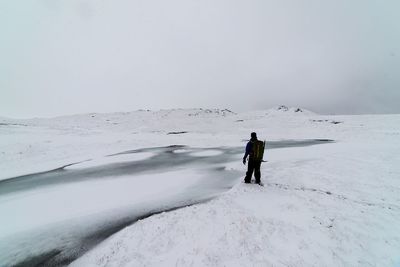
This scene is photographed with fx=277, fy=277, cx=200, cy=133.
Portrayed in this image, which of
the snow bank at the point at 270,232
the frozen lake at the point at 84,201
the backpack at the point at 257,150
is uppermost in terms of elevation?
the backpack at the point at 257,150

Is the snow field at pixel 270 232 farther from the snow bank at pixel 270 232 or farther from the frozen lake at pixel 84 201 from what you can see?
the frozen lake at pixel 84 201

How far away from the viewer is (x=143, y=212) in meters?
8.33

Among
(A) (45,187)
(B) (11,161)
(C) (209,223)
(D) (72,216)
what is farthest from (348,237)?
(B) (11,161)

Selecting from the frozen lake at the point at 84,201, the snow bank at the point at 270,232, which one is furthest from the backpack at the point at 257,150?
the frozen lake at the point at 84,201

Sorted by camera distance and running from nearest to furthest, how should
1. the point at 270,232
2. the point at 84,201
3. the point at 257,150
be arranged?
the point at 270,232 < the point at 84,201 < the point at 257,150

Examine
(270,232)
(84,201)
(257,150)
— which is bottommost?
(84,201)

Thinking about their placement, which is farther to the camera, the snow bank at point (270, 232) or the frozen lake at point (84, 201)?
the frozen lake at point (84, 201)

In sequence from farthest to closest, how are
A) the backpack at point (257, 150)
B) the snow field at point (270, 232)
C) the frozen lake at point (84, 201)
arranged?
1. the backpack at point (257, 150)
2. the frozen lake at point (84, 201)
3. the snow field at point (270, 232)

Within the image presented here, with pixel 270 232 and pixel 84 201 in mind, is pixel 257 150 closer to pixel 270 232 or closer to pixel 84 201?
pixel 270 232

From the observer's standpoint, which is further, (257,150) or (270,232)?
(257,150)

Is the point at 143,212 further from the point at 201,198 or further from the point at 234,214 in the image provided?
the point at 234,214

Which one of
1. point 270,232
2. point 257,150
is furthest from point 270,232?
point 257,150

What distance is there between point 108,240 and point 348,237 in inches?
223

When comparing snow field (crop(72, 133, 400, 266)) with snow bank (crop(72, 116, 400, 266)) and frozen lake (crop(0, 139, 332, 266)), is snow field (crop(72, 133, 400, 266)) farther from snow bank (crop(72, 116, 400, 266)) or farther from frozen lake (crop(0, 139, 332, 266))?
frozen lake (crop(0, 139, 332, 266))
